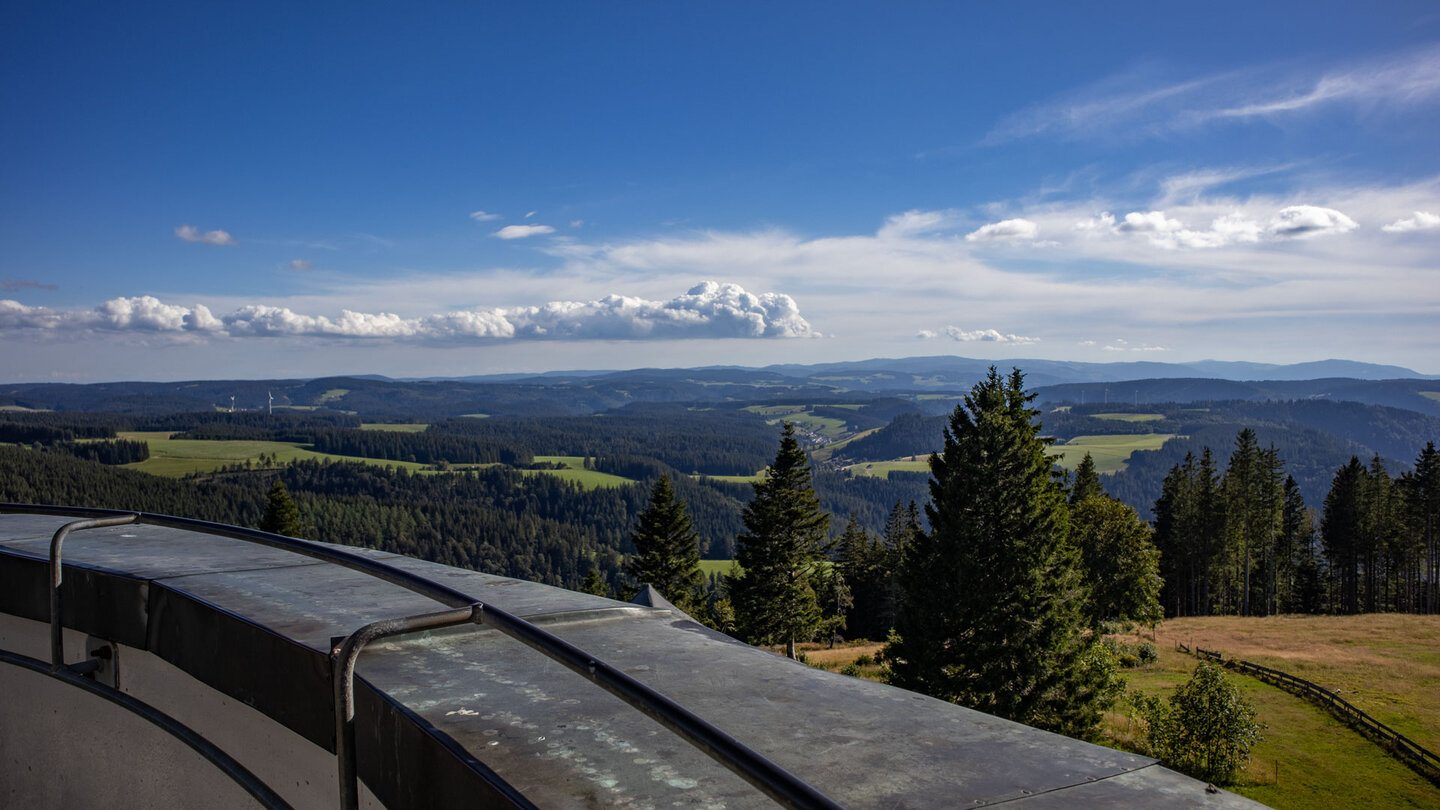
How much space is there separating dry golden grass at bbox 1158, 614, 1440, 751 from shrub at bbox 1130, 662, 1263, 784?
1066cm

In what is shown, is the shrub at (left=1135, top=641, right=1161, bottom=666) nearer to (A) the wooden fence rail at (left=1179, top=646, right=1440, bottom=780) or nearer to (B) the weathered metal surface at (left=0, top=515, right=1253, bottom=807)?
(A) the wooden fence rail at (left=1179, top=646, right=1440, bottom=780)

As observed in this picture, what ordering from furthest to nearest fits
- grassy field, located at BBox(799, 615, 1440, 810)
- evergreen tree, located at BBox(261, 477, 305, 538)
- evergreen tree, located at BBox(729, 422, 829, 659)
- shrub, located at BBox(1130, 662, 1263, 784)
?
1. evergreen tree, located at BBox(261, 477, 305, 538)
2. evergreen tree, located at BBox(729, 422, 829, 659)
3. grassy field, located at BBox(799, 615, 1440, 810)
4. shrub, located at BBox(1130, 662, 1263, 784)

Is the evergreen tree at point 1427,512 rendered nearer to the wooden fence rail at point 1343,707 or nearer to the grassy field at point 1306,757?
the grassy field at point 1306,757

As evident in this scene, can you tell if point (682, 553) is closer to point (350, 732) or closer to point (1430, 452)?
point (350, 732)

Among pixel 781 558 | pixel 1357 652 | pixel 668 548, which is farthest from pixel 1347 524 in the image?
pixel 668 548

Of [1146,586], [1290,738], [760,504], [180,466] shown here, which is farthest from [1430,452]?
[180,466]

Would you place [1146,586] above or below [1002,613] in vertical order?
below

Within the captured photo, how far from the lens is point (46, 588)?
414 cm

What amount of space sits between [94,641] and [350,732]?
289 centimetres

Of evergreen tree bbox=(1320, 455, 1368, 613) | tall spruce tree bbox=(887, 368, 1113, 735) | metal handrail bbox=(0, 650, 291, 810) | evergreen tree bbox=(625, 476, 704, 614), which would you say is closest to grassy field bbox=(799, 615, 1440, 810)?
tall spruce tree bbox=(887, 368, 1113, 735)

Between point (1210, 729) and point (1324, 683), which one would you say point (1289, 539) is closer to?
point (1324, 683)

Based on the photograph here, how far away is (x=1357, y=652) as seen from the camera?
Answer: 40.5 meters

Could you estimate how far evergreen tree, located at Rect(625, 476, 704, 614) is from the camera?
44656 millimetres

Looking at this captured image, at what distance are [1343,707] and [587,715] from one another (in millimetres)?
38688
